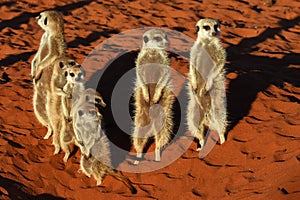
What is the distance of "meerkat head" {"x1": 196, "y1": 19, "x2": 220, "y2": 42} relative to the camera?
19.0 ft

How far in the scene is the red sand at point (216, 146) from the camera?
5.29 m

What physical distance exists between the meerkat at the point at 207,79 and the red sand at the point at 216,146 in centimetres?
34

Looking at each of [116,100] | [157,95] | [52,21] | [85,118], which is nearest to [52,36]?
[52,21]

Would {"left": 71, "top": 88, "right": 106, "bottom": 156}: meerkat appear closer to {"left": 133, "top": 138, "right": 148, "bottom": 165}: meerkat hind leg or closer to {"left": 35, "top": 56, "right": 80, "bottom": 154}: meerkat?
{"left": 35, "top": 56, "right": 80, "bottom": 154}: meerkat

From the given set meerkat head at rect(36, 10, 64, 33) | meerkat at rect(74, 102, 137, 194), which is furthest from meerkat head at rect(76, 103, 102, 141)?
meerkat head at rect(36, 10, 64, 33)

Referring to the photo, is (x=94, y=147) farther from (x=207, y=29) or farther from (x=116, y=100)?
(x=207, y=29)

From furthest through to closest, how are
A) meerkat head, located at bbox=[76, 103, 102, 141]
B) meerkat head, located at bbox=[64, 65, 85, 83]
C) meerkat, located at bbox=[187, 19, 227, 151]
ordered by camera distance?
meerkat, located at bbox=[187, 19, 227, 151], meerkat head, located at bbox=[64, 65, 85, 83], meerkat head, located at bbox=[76, 103, 102, 141]

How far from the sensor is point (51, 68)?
6156 mm

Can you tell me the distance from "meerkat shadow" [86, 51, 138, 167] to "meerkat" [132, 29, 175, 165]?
38 cm

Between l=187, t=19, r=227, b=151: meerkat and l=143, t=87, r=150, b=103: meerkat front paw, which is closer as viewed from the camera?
l=143, t=87, r=150, b=103: meerkat front paw

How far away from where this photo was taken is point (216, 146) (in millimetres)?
6012

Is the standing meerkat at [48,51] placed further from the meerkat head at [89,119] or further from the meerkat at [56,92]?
the meerkat head at [89,119]

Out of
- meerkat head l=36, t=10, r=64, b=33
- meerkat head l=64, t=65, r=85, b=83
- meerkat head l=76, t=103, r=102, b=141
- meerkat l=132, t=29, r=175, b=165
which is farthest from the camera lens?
meerkat head l=36, t=10, r=64, b=33

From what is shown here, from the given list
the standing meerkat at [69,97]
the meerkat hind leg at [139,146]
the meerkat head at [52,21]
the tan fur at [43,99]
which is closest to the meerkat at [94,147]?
the standing meerkat at [69,97]
